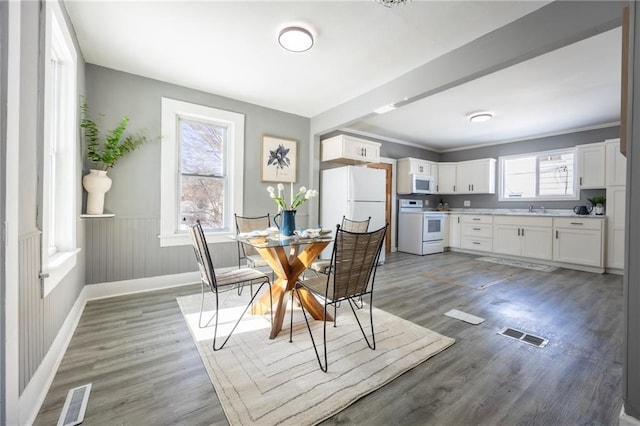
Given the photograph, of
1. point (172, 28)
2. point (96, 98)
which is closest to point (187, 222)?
point (96, 98)

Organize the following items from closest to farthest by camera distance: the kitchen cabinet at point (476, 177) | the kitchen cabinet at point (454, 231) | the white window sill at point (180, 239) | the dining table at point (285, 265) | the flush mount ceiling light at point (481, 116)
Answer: the dining table at point (285, 265) < the white window sill at point (180, 239) < the flush mount ceiling light at point (481, 116) < the kitchen cabinet at point (476, 177) < the kitchen cabinet at point (454, 231)

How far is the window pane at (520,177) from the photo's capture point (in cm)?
553

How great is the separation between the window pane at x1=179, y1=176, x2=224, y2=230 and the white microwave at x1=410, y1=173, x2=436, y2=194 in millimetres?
4076

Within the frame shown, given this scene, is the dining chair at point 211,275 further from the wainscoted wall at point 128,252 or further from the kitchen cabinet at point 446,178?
the kitchen cabinet at point 446,178

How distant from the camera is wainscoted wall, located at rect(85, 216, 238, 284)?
9.37 feet

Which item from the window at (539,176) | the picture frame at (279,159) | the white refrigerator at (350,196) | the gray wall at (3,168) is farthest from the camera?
the window at (539,176)

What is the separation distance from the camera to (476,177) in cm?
604

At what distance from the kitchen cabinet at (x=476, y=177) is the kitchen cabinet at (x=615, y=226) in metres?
1.89

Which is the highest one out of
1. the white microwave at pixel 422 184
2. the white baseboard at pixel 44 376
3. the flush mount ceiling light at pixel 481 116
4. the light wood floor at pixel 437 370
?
the flush mount ceiling light at pixel 481 116

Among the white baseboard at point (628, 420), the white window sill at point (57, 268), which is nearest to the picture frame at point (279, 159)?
the white window sill at point (57, 268)

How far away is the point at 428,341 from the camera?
2033 millimetres

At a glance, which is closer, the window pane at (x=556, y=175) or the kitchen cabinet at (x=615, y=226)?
the kitchen cabinet at (x=615, y=226)

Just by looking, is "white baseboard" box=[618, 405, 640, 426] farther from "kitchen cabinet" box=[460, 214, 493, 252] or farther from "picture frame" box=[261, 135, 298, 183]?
"kitchen cabinet" box=[460, 214, 493, 252]

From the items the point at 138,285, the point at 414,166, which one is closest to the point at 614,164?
the point at 414,166
